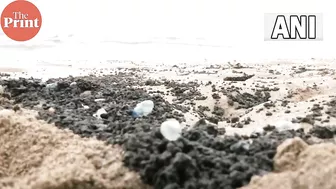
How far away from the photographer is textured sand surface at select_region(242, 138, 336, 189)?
3.83 feet

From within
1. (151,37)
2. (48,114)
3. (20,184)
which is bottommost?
(20,184)

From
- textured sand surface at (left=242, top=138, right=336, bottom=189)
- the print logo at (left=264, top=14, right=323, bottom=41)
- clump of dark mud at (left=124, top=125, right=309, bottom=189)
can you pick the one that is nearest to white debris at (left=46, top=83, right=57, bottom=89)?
clump of dark mud at (left=124, top=125, right=309, bottom=189)

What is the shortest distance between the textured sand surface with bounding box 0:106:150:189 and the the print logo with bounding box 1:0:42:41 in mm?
3524

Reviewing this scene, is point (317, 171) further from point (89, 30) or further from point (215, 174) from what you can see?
point (89, 30)

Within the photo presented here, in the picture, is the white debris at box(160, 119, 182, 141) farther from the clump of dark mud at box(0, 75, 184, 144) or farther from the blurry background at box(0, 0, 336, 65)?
the blurry background at box(0, 0, 336, 65)

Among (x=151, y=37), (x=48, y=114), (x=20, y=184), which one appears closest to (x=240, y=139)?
(x=20, y=184)

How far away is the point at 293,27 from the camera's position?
6.30m

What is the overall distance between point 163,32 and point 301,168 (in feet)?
20.7

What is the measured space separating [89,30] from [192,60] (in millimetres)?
2256

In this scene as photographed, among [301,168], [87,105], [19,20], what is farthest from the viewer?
[19,20]

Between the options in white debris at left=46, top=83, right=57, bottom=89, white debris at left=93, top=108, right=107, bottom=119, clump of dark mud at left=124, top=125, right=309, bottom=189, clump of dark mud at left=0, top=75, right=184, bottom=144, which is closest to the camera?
clump of dark mud at left=124, top=125, right=309, bottom=189

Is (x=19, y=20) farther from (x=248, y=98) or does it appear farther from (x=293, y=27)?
(x=293, y=27)

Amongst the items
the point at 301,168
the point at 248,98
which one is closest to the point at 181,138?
the point at 301,168

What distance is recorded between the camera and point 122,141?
5.00 feet
